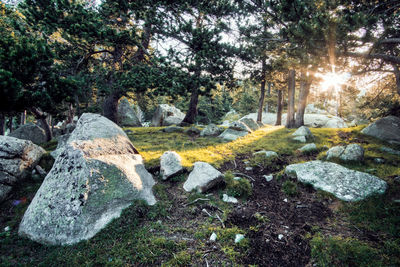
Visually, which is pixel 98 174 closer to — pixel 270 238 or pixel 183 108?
pixel 270 238

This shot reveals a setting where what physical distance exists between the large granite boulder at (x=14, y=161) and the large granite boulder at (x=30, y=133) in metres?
7.72

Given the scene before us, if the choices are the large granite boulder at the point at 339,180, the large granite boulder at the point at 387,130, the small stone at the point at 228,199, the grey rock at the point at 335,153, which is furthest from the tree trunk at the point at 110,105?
the large granite boulder at the point at 387,130

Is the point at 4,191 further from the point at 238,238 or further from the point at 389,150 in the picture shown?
the point at 389,150

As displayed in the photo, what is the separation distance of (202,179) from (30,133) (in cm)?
1471

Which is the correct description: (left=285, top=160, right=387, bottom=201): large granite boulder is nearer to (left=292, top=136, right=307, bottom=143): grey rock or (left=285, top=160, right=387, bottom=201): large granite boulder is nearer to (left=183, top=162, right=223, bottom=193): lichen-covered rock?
(left=183, top=162, right=223, bottom=193): lichen-covered rock

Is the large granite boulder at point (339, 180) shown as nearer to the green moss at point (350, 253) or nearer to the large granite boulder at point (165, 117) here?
the green moss at point (350, 253)

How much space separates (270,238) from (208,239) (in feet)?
4.52

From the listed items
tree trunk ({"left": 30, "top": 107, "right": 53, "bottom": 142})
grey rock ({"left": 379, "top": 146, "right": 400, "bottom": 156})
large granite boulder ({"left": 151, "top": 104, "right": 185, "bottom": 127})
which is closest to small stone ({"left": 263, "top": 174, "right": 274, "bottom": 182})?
grey rock ({"left": 379, "top": 146, "right": 400, "bottom": 156})

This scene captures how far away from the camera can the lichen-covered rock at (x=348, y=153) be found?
23.1 feet

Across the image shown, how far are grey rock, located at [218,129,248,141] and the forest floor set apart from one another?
6709 mm

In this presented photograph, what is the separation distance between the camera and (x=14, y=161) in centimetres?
592

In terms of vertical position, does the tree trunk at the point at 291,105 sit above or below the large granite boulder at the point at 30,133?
above

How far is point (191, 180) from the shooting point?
5.88 m

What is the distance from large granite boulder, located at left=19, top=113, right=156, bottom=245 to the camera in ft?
12.5
